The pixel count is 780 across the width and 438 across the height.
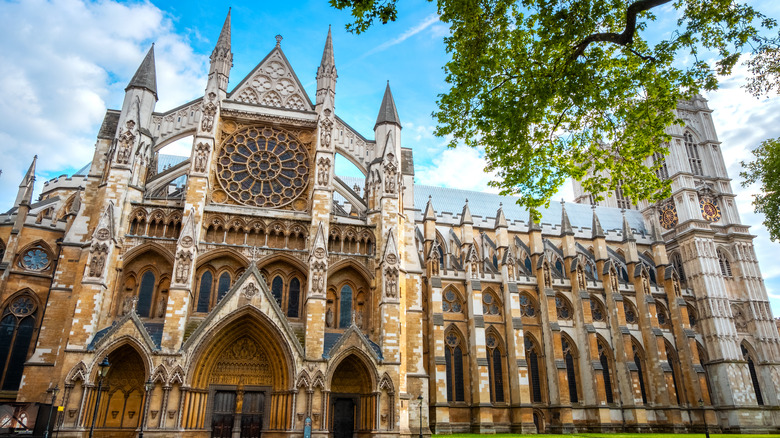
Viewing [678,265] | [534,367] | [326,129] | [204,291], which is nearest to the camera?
[204,291]

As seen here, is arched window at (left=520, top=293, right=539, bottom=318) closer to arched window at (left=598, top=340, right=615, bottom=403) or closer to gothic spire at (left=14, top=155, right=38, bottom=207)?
arched window at (left=598, top=340, right=615, bottom=403)

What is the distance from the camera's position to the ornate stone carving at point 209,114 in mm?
23094

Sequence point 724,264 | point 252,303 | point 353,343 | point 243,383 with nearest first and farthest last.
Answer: point 252,303 < point 243,383 < point 353,343 < point 724,264

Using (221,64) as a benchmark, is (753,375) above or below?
below

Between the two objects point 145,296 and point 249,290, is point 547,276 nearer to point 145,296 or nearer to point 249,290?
point 249,290

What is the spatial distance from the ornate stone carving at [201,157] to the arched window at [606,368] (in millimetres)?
28629

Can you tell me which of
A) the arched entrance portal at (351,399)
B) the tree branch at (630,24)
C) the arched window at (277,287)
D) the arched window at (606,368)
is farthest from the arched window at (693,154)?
the tree branch at (630,24)

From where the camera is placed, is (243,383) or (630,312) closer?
(243,383)

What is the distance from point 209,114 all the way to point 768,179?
24234 millimetres

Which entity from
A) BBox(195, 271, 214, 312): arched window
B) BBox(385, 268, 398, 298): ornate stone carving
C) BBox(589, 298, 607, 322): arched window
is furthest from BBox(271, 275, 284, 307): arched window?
BBox(589, 298, 607, 322): arched window

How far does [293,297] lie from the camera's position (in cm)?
2245

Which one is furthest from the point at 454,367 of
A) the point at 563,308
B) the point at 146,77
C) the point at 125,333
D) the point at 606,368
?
the point at 146,77

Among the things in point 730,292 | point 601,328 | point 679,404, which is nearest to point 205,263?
point 601,328

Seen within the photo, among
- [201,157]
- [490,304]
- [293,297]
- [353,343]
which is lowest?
[353,343]
